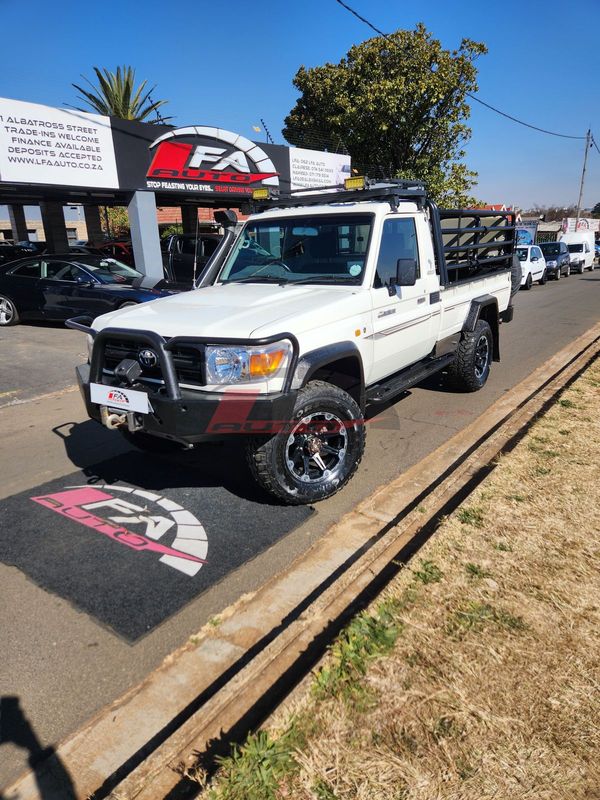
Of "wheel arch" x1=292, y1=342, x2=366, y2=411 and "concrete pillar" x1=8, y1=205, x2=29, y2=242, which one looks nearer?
"wheel arch" x1=292, y1=342, x2=366, y2=411

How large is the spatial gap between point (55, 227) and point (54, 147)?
883 cm

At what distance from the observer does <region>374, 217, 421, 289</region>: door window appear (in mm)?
4359

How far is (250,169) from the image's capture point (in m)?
16.3

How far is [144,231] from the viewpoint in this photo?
45.7 ft

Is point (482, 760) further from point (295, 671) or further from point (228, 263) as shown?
point (228, 263)

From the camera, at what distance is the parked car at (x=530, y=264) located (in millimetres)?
18891

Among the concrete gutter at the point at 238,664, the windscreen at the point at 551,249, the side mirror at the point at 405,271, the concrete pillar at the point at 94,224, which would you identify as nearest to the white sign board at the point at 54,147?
the side mirror at the point at 405,271

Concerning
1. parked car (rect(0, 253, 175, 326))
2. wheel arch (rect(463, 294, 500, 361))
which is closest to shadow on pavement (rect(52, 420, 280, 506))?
wheel arch (rect(463, 294, 500, 361))

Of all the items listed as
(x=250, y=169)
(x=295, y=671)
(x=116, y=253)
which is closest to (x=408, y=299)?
(x=295, y=671)

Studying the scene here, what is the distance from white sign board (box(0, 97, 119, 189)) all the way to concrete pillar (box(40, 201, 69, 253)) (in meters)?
7.74

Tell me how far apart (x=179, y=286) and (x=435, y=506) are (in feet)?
24.4

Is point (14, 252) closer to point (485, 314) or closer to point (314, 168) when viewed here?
point (314, 168)

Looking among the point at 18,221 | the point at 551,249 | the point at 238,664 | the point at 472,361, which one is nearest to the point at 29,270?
the point at 472,361

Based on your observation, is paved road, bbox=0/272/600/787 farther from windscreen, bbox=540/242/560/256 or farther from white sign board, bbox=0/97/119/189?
windscreen, bbox=540/242/560/256
